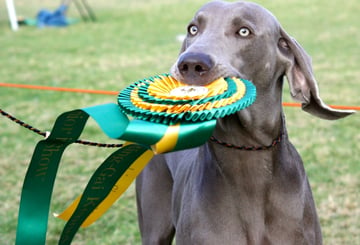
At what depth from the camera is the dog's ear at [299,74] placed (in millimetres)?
2742

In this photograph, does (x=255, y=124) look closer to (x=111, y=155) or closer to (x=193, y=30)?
(x=193, y=30)

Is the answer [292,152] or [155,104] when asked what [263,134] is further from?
[155,104]

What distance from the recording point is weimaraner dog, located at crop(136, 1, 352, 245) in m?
2.60

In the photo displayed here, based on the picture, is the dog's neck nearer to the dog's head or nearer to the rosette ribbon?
the dog's head

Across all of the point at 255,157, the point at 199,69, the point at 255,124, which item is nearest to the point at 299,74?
the point at 255,124

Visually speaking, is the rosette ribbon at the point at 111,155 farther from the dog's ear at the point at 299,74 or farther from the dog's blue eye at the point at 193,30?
the dog's ear at the point at 299,74

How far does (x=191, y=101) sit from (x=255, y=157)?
0.62 meters

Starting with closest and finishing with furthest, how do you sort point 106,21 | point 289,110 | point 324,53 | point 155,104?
point 155,104
point 289,110
point 324,53
point 106,21

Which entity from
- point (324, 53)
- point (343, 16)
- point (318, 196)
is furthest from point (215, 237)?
point (343, 16)

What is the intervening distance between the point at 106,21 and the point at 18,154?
11724 millimetres

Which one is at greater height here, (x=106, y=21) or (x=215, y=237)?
(x=215, y=237)

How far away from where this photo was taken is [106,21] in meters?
17.8

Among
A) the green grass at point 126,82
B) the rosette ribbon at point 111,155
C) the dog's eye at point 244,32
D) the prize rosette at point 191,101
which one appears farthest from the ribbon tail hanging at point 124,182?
the green grass at point 126,82

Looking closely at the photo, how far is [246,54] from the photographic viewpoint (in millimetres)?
2549
